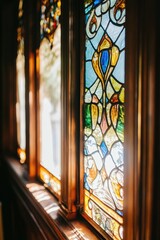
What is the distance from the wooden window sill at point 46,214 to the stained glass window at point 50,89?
0.11 meters

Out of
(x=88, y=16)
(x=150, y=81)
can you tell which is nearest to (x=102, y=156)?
(x=150, y=81)

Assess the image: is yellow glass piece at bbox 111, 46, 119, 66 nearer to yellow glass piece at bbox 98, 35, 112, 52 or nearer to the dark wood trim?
yellow glass piece at bbox 98, 35, 112, 52

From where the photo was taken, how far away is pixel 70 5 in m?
1.69

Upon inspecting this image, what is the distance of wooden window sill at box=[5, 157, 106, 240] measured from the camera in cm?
154

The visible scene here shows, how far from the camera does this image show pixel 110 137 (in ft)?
4.37

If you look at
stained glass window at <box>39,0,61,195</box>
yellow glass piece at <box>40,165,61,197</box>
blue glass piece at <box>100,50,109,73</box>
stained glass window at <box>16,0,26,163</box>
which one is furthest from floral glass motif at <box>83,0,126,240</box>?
stained glass window at <box>16,0,26,163</box>

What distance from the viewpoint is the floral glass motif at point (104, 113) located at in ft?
4.10

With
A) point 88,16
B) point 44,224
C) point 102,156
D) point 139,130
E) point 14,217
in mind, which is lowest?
point 14,217

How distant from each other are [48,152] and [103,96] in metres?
1.24

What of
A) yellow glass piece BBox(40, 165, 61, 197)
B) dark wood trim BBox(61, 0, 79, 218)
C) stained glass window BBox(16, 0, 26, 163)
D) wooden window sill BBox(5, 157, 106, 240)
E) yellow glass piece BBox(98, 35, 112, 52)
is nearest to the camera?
yellow glass piece BBox(98, 35, 112, 52)

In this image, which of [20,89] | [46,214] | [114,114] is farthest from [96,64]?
[20,89]

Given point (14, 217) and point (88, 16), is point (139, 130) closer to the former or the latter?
point (88, 16)

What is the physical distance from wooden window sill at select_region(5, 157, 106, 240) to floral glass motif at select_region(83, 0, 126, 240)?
0.33ft

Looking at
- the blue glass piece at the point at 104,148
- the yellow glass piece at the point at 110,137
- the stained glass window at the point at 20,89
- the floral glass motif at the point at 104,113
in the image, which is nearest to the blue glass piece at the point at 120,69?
the floral glass motif at the point at 104,113
